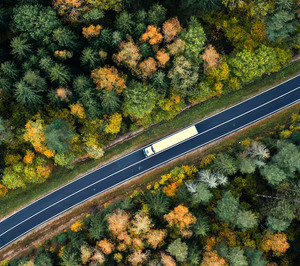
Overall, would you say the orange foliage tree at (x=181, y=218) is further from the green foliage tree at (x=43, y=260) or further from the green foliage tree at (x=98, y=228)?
the green foliage tree at (x=43, y=260)

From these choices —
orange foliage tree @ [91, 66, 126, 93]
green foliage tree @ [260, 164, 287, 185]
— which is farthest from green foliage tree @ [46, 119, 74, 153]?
green foliage tree @ [260, 164, 287, 185]

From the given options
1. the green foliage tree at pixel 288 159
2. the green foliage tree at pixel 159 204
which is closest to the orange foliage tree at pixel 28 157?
the green foliage tree at pixel 159 204

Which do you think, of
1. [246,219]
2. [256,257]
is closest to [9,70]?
[246,219]

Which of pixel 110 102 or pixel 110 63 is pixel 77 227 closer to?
pixel 110 102

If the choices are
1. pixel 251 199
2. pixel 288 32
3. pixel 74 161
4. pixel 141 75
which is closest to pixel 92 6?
pixel 141 75

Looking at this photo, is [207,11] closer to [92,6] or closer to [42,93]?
[92,6]

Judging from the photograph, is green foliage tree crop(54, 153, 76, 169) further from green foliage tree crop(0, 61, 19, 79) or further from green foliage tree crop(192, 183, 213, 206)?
green foliage tree crop(192, 183, 213, 206)

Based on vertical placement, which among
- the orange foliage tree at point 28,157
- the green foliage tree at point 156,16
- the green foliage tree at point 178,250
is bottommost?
the green foliage tree at point 178,250
